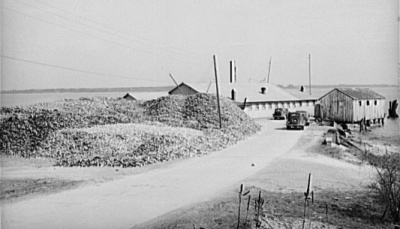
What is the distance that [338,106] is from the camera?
16844mm

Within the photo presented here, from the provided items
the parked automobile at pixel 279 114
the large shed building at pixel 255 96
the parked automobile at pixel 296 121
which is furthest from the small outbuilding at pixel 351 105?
the large shed building at pixel 255 96

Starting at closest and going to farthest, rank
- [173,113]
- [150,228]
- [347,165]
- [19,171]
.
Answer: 1. [150,228]
2. [19,171]
3. [347,165]
4. [173,113]

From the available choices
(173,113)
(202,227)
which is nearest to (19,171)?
(202,227)

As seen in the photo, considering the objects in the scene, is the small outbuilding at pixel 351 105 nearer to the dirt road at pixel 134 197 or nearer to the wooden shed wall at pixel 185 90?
the wooden shed wall at pixel 185 90

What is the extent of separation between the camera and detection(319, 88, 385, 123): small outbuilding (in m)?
16.2

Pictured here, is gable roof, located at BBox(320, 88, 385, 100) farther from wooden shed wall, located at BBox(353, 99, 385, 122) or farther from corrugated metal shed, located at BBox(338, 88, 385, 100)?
wooden shed wall, located at BBox(353, 99, 385, 122)

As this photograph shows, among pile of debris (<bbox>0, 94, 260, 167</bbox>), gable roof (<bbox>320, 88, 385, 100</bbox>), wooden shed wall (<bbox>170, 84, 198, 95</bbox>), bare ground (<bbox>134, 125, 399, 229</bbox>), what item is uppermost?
wooden shed wall (<bbox>170, 84, 198, 95</bbox>)

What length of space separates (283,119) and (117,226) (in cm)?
1532

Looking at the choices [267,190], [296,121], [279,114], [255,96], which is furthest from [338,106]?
[267,190]

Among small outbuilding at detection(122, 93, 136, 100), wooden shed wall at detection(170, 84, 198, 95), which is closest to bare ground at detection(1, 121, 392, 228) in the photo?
wooden shed wall at detection(170, 84, 198, 95)

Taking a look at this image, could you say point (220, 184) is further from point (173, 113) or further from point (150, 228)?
point (173, 113)

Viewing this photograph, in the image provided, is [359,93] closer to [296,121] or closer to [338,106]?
[338,106]

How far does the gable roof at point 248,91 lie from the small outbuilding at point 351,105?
11.9 feet

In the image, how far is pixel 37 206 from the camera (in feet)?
17.2
